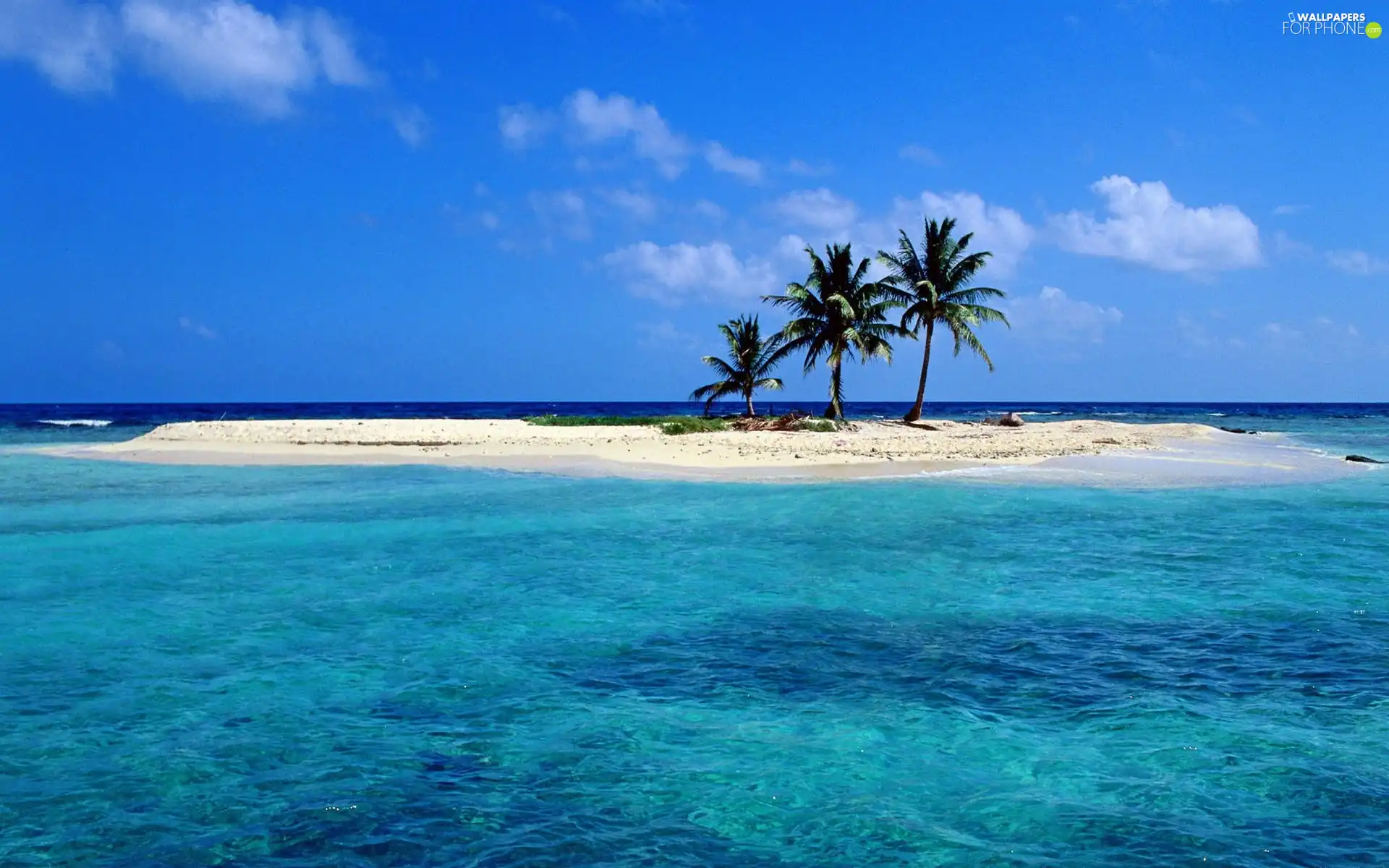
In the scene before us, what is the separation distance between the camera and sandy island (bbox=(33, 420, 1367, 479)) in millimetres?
25547

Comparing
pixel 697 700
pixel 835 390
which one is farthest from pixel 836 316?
pixel 697 700

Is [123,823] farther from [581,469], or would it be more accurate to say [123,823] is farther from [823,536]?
[581,469]

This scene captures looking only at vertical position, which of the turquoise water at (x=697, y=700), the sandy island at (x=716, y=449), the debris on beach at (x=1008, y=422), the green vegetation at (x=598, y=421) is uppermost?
the green vegetation at (x=598, y=421)

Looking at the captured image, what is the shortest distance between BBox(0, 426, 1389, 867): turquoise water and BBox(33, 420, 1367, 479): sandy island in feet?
36.8

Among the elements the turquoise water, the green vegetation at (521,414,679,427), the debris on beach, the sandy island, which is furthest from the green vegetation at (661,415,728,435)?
the turquoise water

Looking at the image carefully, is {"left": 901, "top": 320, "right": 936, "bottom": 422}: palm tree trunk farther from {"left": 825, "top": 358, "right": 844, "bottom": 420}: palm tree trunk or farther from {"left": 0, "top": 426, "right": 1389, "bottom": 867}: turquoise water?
{"left": 0, "top": 426, "right": 1389, "bottom": 867}: turquoise water

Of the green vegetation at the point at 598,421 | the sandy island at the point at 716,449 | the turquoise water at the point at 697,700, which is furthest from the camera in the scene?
the green vegetation at the point at 598,421

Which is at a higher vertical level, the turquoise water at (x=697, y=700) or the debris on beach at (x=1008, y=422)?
the debris on beach at (x=1008, y=422)

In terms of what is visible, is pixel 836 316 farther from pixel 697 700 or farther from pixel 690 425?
pixel 697 700

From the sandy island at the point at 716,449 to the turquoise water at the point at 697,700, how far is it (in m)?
11.2

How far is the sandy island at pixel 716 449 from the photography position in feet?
83.8

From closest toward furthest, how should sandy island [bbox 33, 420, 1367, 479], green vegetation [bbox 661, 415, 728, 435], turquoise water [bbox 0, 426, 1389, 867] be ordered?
turquoise water [bbox 0, 426, 1389, 867] → sandy island [bbox 33, 420, 1367, 479] → green vegetation [bbox 661, 415, 728, 435]

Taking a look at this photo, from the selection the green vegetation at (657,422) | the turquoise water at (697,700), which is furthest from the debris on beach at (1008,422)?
the turquoise water at (697,700)

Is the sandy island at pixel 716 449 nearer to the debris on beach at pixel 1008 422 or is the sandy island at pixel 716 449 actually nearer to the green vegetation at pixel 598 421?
the green vegetation at pixel 598 421
